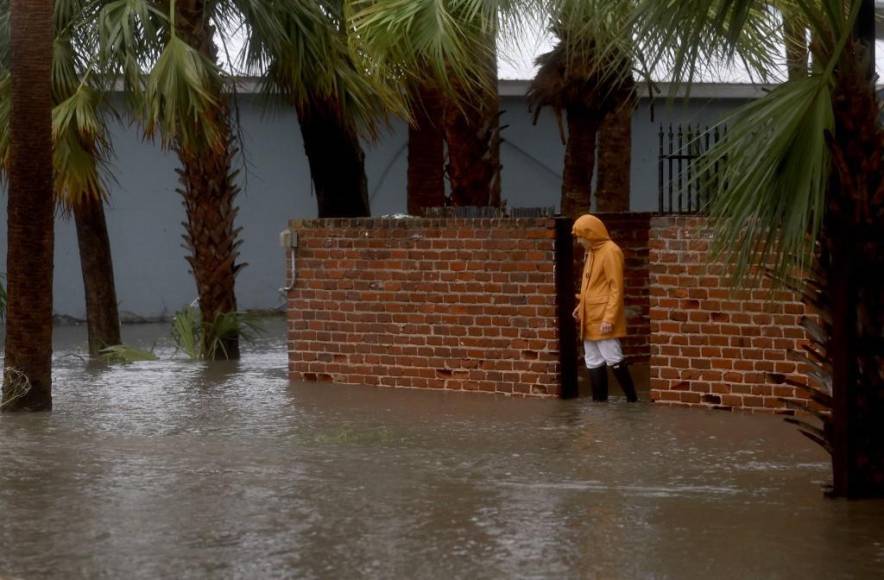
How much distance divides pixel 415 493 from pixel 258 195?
17.5 metres

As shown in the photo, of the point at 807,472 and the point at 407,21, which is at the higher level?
the point at 407,21

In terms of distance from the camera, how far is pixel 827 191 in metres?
8.49

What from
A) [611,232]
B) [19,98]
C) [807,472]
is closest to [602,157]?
[611,232]

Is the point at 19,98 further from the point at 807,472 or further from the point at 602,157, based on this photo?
the point at 602,157

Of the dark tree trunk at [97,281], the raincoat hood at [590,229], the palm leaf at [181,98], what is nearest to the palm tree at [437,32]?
the palm leaf at [181,98]

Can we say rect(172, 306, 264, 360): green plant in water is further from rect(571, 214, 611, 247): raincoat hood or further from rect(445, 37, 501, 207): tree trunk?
rect(571, 214, 611, 247): raincoat hood

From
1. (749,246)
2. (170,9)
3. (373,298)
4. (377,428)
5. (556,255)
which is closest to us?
(749,246)

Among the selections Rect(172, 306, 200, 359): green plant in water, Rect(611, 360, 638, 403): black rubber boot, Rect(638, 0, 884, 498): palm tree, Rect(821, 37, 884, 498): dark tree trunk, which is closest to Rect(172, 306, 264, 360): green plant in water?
Rect(172, 306, 200, 359): green plant in water

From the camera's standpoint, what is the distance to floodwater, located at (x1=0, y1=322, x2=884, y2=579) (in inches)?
290

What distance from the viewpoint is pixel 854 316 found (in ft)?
28.2

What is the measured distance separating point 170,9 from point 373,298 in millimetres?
3514

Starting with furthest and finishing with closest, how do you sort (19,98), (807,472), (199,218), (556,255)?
1. (199,218)
2. (556,255)
3. (19,98)
4. (807,472)

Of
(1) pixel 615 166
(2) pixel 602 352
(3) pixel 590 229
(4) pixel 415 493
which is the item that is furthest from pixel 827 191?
(1) pixel 615 166

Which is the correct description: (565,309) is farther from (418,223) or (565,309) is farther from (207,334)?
(207,334)
